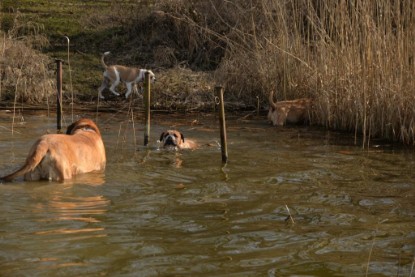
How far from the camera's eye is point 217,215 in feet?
23.0

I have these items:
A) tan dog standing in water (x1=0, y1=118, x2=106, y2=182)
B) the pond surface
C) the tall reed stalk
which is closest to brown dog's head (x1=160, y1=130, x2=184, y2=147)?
the pond surface

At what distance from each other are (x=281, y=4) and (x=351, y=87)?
2502mm

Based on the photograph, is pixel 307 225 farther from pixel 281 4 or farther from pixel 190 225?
pixel 281 4

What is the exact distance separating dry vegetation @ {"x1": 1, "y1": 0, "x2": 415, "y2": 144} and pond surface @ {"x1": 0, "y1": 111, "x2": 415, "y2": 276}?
1114 mm

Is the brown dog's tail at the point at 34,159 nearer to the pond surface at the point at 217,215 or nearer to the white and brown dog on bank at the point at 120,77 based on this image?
the pond surface at the point at 217,215

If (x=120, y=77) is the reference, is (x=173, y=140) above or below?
Result: below

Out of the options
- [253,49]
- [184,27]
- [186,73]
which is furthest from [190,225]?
[184,27]

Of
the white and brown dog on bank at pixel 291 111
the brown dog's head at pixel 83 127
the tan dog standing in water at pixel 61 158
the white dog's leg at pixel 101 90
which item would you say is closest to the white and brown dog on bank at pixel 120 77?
the white dog's leg at pixel 101 90

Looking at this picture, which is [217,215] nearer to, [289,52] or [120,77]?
[289,52]

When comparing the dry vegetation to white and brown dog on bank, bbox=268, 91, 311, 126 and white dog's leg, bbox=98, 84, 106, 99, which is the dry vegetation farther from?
white dog's leg, bbox=98, 84, 106, 99

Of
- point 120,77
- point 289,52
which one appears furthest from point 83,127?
point 120,77

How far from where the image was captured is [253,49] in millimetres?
15445

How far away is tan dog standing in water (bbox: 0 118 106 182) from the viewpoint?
25.3ft

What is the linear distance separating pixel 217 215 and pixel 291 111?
6845mm
